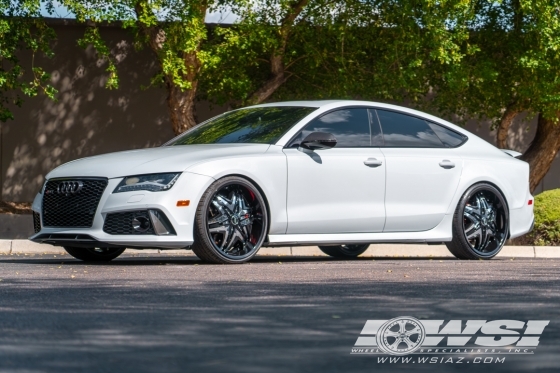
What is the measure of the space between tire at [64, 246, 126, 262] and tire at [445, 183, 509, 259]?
326 centimetres

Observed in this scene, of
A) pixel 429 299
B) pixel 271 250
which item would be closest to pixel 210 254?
pixel 429 299

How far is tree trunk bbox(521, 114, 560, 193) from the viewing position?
2261 centimetres

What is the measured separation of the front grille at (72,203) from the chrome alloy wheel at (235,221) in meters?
0.98

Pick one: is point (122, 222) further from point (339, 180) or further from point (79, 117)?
point (79, 117)

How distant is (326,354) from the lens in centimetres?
489

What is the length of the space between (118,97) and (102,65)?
2.50ft

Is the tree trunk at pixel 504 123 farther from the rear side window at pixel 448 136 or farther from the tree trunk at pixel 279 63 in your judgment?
the rear side window at pixel 448 136

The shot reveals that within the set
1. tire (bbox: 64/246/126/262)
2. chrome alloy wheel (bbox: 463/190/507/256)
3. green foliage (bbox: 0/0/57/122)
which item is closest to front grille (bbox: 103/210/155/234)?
tire (bbox: 64/246/126/262)

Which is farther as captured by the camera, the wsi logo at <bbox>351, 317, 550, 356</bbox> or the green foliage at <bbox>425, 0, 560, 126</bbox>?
the green foliage at <bbox>425, 0, 560, 126</bbox>

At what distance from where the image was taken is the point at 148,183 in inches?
380

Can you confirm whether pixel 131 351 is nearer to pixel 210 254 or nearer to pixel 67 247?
pixel 210 254

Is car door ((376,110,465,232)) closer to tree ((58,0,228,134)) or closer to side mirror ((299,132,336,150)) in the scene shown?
side mirror ((299,132,336,150))

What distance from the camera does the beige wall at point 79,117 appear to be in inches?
952

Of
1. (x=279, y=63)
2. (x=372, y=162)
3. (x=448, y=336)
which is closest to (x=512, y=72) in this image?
(x=279, y=63)
